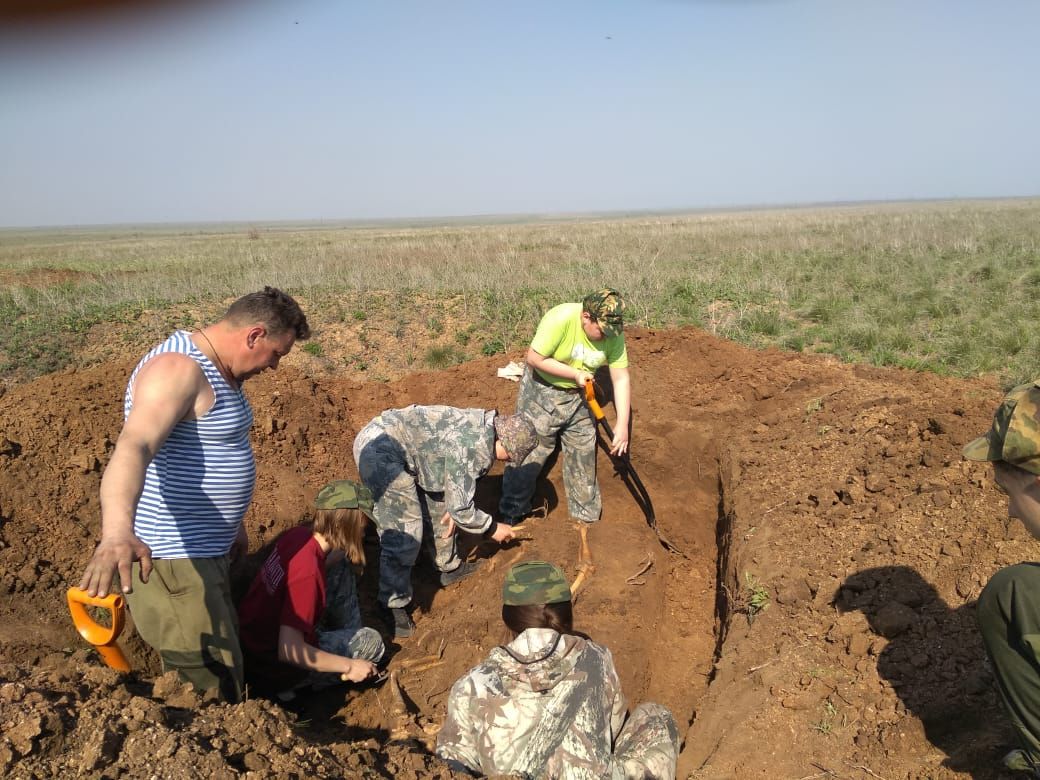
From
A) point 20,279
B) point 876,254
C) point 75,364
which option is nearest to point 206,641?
point 75,364

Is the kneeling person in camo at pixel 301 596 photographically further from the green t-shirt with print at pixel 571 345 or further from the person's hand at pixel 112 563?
the green t-shirt with print at pixel 571 345

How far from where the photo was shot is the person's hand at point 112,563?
184 cm

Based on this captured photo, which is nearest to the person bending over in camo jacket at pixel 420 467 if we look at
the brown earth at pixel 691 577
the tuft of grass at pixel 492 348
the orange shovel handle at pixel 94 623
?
the brown earth at pixel 691 577

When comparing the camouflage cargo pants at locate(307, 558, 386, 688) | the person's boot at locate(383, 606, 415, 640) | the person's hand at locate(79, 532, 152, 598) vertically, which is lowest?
the person's boot at locate(383, 606, 415, 640)

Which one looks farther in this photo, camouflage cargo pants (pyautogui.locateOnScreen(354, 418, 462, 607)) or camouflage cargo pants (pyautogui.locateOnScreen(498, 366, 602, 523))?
camouflage cargo pants (pyautogui.locateOnScreen(498, 366, 602, 523))

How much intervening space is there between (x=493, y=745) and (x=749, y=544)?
8.83 feet

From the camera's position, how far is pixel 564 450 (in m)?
5.87

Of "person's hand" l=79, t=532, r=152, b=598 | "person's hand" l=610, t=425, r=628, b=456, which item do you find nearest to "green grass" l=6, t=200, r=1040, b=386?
"person's hand" l=610, t=425, r=628, b=456

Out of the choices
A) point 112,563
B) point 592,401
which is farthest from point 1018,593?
point 592,401

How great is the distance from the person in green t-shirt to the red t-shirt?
230cm

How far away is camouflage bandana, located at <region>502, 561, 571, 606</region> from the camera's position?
2.49m

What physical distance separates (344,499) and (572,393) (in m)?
2.48

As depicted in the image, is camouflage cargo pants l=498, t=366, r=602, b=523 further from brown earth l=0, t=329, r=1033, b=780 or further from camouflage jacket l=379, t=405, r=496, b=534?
camouflage jacket l=379, t=405, r=496, b=534

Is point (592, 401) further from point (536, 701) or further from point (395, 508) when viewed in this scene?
point (536, 701)
